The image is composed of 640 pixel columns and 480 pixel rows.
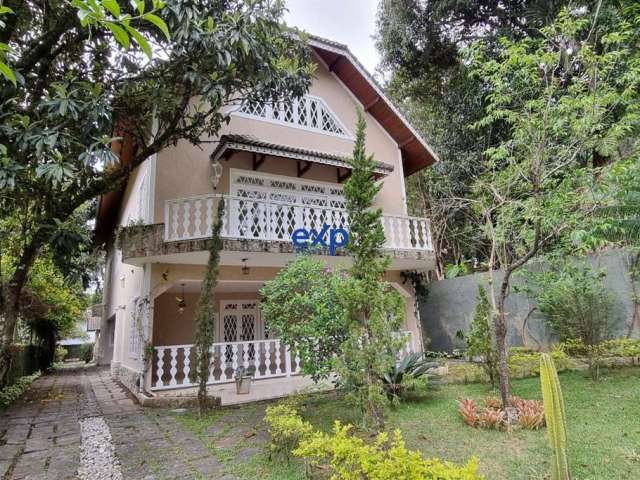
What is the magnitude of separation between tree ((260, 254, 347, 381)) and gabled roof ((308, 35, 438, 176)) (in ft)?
28.3

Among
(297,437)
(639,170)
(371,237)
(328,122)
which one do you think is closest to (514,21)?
(328,122)

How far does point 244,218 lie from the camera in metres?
9.14

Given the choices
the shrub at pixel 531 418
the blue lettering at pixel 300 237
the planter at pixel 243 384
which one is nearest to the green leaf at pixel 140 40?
the shrub at pixel 531 418

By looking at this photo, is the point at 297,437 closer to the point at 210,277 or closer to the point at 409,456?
the point at 409,456

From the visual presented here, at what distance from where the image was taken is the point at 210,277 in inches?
294

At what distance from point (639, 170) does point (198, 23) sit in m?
7.97

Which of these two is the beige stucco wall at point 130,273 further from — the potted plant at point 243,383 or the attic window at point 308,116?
the attic window at point 308,116

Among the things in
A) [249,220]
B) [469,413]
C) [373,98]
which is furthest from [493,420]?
[373,98]

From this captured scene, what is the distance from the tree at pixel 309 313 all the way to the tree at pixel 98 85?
10.9ft

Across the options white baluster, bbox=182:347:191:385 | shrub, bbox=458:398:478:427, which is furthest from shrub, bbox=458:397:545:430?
white baluster, bbox=182:347:191:385

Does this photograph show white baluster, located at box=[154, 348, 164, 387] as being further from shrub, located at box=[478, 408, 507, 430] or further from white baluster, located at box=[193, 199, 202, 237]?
shrub, located at box=[478, 408, 507, 430]

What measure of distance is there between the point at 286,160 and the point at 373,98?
171 inches

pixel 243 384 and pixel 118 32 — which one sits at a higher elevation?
pixel 118 32

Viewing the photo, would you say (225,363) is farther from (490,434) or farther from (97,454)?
(490,434)
